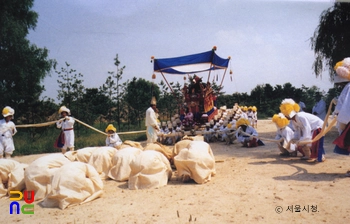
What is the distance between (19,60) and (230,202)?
8342mm

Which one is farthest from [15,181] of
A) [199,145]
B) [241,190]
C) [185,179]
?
[241,190]

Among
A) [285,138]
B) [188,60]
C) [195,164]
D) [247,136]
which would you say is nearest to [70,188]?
[195,164]

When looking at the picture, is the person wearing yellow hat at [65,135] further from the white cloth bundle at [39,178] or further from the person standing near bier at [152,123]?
the white cloth bundle at [39,178]

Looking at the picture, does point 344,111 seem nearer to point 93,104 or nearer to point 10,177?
point 10,177

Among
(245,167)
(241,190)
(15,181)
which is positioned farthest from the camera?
(245,167)

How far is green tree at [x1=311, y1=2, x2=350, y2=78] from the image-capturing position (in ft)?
28.7

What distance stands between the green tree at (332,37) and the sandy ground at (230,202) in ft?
18.4

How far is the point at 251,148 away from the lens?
754cm

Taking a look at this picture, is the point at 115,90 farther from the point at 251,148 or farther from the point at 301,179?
the point at 301,179

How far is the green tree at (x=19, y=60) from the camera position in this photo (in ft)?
26.5

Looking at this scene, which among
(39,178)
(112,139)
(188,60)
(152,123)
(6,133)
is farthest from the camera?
(188,60)

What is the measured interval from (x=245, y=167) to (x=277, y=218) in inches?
96.2

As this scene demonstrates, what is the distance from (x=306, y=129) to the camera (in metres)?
5.19

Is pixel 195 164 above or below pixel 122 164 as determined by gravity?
above
